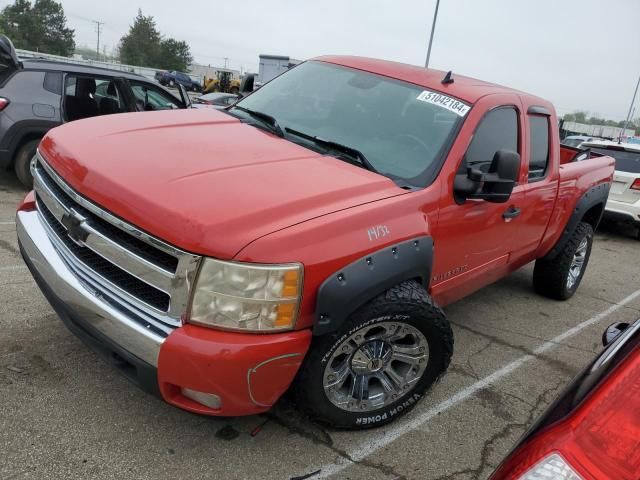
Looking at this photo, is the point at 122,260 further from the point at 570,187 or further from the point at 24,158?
the point at 24,158

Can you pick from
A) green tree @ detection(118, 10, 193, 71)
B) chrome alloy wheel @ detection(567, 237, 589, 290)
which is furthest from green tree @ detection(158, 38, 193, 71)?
chrome alloy wheel @ detection(567, 237, 589, 290)

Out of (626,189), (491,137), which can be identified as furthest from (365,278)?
(626,189)

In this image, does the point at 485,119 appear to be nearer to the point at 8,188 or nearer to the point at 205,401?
the point at 205,401

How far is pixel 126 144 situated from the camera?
2652 millimetres

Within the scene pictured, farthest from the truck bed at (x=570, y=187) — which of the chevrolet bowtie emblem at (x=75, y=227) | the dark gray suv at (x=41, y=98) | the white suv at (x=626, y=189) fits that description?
the dark gray suv at (x=41, y=98)

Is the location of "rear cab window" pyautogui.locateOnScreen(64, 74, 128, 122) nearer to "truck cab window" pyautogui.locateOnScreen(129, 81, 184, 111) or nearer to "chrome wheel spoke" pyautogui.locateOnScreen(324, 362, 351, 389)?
"truck cab window" pyautogui.locateOnScreen(129, 81, 184, 111)

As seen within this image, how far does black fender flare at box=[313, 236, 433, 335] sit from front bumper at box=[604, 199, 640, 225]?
7519mm

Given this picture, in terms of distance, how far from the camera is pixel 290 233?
2.10 meters

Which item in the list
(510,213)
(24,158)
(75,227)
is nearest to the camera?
(75,227)

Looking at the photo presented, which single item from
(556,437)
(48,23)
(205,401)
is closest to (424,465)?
(205,401)

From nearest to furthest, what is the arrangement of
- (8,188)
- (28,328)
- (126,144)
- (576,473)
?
1. (576,473)
2. (126,144)
3. (28,328)
4. (8,188)

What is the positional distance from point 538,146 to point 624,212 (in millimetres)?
5750

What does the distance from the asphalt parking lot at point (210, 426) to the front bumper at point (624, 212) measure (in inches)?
228

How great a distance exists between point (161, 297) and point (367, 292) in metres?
0.88
